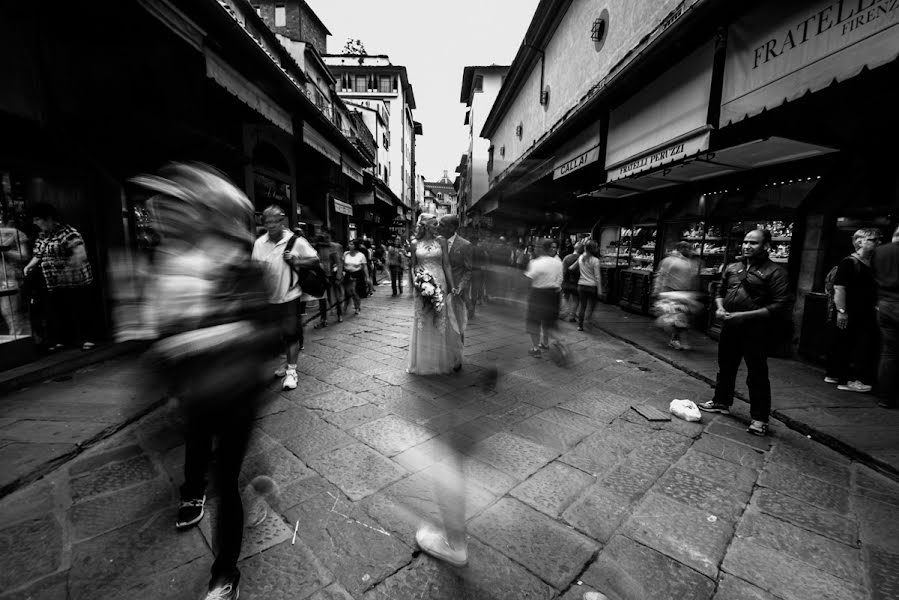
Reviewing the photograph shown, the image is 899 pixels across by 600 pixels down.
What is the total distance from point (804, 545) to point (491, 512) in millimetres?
1536

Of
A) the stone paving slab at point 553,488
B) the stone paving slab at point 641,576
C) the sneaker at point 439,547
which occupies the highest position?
the sneaker at point 439,547

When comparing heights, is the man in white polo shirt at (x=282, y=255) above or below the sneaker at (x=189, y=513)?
above

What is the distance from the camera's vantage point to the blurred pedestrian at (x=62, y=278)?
4336 millimetres

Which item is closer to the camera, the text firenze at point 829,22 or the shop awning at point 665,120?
the text firenze at point 829,22

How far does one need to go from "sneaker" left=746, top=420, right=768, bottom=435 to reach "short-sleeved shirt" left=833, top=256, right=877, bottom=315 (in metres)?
2.02

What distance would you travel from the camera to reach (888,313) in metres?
3.56

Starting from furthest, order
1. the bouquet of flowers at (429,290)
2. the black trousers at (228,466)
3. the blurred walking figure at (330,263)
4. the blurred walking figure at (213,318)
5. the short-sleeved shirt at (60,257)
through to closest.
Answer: the blurred walking figure at (330,263) → the short-sleeved shirt at (60,257) → the bouquet of flowers at (429,290) → the black trousers at (228,466) → the blurred walking figure at (213,318)

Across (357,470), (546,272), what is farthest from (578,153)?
(357,470)

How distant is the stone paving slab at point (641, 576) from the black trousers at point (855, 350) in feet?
13.0

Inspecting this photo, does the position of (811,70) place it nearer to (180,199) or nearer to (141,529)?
(180,199)

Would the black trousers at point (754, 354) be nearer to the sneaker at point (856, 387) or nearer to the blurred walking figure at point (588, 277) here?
the sneaker at point (856, 387)

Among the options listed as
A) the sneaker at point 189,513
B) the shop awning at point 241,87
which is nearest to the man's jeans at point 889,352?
the sneaker at point 189,513

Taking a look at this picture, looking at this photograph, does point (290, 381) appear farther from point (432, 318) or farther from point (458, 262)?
point (458, 262)

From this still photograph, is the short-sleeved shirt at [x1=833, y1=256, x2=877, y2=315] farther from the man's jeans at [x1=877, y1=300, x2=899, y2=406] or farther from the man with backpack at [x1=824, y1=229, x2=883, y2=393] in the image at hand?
the man's jeans at [x1=877, y1=300, x2=899, y2=406]
